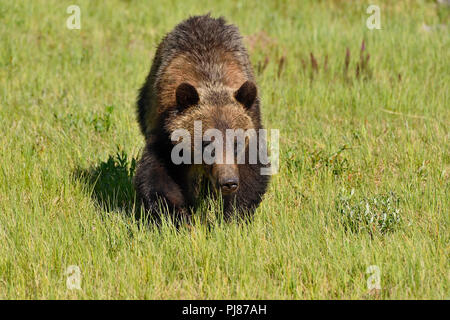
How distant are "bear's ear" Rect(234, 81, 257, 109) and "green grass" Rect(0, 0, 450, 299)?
0.95 meters

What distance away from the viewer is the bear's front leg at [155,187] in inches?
200

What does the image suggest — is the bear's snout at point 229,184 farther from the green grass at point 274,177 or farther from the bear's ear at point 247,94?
the bear's ear at point 247,94

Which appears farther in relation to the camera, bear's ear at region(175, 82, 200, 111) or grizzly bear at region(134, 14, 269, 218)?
grizzly bear at region(134, 14, 269, 218)

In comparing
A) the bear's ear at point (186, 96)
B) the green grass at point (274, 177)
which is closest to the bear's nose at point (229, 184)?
the green grass at point (274, 177)

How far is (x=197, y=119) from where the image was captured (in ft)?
16.3

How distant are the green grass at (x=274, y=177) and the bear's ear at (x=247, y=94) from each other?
37.6 inches

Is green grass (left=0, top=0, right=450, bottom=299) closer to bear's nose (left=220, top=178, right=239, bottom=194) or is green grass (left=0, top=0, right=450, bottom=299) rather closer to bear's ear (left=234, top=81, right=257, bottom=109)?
bear's nose (left=220, top=178, right=239, bottom=194)

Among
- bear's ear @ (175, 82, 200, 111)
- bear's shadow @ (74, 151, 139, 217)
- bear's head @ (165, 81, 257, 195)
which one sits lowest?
bear's shadow @ (74, 151, 139, 217)

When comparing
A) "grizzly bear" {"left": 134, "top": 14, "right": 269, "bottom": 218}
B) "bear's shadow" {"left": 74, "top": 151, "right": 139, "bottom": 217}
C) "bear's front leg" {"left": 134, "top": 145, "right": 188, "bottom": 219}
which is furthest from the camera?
"bear's shadow" {"left": 74, "top": 151, "right": 139, "bottom": 217}

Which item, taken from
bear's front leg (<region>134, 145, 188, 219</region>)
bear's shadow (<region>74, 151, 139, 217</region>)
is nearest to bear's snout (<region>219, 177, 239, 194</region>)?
bear's front leg (<region>134, 145, 188, 219</region>)

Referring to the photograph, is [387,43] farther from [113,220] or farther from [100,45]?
[113,220]

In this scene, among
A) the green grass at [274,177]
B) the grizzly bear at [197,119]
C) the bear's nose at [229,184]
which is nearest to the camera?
A: the green grass at [274,177]

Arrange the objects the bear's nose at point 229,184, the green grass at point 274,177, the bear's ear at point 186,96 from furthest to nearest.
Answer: the bear's ear at point 186,96, the bear's nose at point 229,184, the green grass at point 274,177

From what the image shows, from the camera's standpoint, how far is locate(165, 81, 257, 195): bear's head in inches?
184
